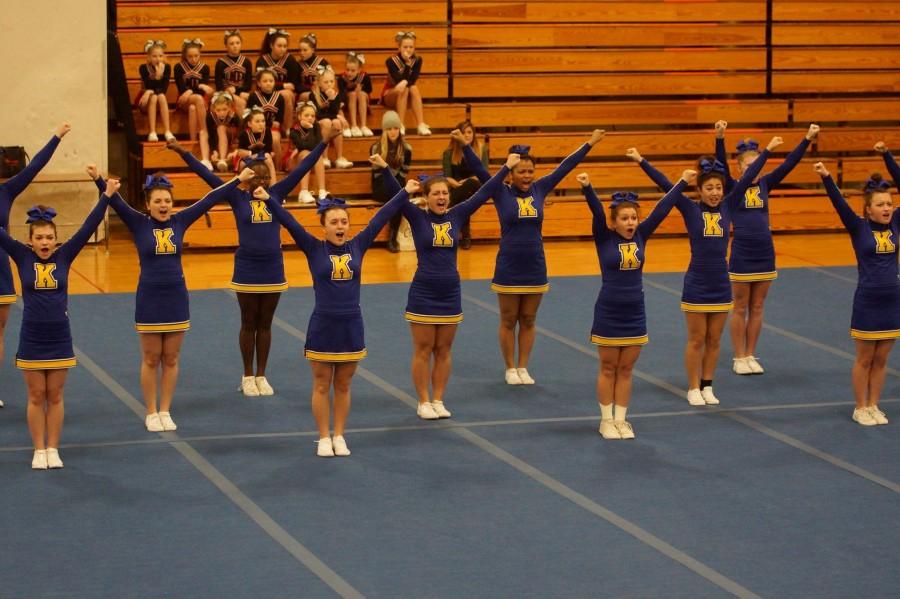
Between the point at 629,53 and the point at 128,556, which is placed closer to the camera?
the point at 128,556

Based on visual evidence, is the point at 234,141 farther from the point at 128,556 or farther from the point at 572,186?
the point at 128,556

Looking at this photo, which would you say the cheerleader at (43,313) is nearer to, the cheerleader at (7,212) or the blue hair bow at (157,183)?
the blue hair bow at (157,183)

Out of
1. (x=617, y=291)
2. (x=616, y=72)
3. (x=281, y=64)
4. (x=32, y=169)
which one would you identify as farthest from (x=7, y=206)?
(x=616, y=72)

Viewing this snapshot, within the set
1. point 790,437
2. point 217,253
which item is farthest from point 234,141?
point 790,437

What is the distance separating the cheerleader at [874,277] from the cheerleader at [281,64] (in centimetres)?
762

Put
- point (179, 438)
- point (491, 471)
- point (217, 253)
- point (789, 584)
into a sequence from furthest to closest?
point (217, 253), point (179, 438), point (491, 471), point (789, 584)

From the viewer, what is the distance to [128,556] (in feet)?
20.2

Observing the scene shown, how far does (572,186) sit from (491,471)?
30.9ft

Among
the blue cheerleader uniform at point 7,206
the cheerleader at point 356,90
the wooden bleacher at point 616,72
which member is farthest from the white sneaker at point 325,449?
the cheerleader at point 356,90

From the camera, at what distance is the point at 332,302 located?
7.52m

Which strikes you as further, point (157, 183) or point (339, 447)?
point (157, 183)

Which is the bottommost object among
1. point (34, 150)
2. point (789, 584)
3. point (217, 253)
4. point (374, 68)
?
point (789, 584)

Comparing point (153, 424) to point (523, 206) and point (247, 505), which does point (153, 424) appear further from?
point (523, 206)

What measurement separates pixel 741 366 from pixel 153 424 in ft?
13.4
